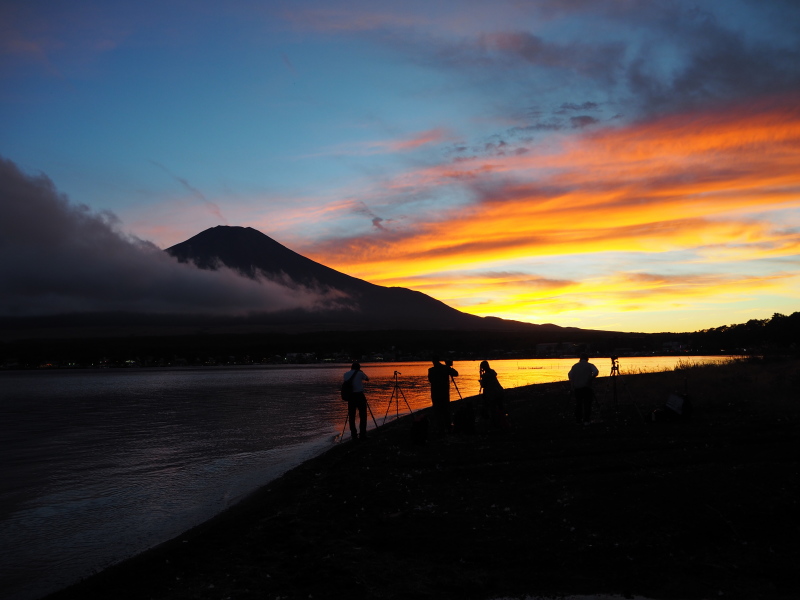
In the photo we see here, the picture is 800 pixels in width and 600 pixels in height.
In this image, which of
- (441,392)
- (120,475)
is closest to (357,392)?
(441,392)

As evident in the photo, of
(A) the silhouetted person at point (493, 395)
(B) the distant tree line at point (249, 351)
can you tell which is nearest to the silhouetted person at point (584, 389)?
(A) the silhouetted person at point (493, 395)

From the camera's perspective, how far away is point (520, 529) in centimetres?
742

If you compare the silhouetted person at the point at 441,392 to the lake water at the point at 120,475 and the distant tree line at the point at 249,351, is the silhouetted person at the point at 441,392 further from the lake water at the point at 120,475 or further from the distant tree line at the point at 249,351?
the distant tree line at the point at 249,351

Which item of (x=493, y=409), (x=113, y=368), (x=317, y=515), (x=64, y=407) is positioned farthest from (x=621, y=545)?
(x=113, y=368)

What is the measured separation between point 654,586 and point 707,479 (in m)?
3.38

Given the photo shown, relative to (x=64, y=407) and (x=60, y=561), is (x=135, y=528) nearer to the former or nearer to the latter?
(x=60, y=561)

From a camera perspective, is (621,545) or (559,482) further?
(559,482)

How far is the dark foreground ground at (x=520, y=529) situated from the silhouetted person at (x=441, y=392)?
10.6 feet

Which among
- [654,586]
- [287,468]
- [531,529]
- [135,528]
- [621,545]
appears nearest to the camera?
[654,586]

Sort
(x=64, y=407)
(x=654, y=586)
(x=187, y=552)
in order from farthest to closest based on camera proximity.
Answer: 1. (x=64, y=407)
2. (x=187, y=552)
3. (x=654, y=586)

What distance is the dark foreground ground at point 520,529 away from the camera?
5.92 meters

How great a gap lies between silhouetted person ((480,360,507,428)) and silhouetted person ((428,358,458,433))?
75cm

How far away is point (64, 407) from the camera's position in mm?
41000

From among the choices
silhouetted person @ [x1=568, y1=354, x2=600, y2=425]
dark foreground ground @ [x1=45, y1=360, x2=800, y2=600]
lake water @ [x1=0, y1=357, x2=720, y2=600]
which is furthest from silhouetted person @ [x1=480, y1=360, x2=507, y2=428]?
lake water @ [x1=0, y1=357, x2=720, y2=600]
